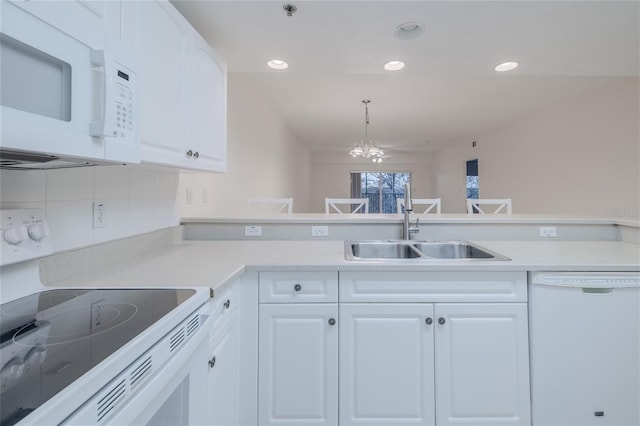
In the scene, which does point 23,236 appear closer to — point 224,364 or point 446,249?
point 224,364

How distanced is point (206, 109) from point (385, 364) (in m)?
1.55

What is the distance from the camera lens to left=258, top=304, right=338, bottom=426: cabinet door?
136 centimetres

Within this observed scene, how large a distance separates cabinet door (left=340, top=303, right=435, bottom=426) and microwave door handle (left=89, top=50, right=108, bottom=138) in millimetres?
1099

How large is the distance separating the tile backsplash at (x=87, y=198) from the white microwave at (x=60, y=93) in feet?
1.34

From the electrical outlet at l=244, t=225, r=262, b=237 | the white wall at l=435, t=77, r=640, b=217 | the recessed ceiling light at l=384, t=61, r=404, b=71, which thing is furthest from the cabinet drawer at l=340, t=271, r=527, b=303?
the white wall at l=435, t=77, r=640, b=217

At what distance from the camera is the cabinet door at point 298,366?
136 centimetres

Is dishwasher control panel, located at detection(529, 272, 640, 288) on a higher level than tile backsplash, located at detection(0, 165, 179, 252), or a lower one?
lower

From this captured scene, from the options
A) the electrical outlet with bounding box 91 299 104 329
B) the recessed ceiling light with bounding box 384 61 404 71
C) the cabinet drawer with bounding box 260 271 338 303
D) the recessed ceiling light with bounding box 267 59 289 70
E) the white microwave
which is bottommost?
the cabinet drawer with bounding box 260 271 338 303

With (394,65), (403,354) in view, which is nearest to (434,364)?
(403,354)

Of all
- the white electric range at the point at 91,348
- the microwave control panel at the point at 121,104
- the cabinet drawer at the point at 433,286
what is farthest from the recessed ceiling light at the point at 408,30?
the white electric range at the point at 91,348

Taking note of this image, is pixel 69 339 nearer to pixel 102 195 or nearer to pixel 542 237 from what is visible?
pixel 102 195

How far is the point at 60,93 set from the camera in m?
0.68

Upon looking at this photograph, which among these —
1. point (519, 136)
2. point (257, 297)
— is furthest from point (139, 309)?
point (519, 136)

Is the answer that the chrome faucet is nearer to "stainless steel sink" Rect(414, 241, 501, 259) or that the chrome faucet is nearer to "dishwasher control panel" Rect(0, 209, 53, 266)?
"stainless steel sink" Rect(414, 241, 501, 259)
